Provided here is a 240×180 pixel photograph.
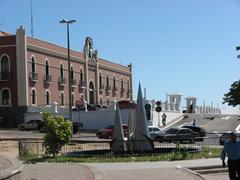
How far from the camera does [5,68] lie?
68812 millimetres

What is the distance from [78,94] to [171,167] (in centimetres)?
6210

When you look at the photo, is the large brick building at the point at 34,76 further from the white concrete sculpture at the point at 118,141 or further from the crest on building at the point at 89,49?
the white concrete sculpture at the point at 118,141

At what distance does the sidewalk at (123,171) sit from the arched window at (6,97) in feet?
155

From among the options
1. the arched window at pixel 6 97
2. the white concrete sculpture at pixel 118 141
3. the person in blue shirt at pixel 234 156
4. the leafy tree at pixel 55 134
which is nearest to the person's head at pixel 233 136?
the person in blue shirt at pixel 234 156

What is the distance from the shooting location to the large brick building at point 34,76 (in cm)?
6744

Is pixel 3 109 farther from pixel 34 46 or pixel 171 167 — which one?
pixel 171 167

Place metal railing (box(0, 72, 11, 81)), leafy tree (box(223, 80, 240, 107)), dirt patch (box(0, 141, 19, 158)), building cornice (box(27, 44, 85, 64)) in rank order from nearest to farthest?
1. leafy tree (box(223, 80, 240, 107))
2. dirt patch (box(0, 141, 19, 158))
3. metal railing (box(0, 72, 11, 81))
4. building cornice (box(27, 44, 85, 64))

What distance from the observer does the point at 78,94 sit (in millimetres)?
82625

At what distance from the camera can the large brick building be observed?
67.4 metres

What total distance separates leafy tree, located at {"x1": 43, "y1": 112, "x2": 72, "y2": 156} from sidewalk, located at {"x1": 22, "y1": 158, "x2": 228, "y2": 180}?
387 cm

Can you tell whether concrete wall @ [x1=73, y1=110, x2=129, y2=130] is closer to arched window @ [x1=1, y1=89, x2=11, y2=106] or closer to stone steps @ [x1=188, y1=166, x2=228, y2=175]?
arched window @ [x1=1, y1=89, x2=11, y2=106]

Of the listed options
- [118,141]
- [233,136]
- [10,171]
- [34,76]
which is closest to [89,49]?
[34,76]

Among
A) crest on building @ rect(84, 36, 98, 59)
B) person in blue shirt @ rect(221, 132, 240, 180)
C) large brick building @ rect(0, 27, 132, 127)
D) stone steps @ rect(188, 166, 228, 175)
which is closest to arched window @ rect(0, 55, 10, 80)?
large brick building @ rect(0, 27, 132, 127)

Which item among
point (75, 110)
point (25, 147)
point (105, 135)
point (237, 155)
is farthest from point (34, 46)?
point (237, 155)
